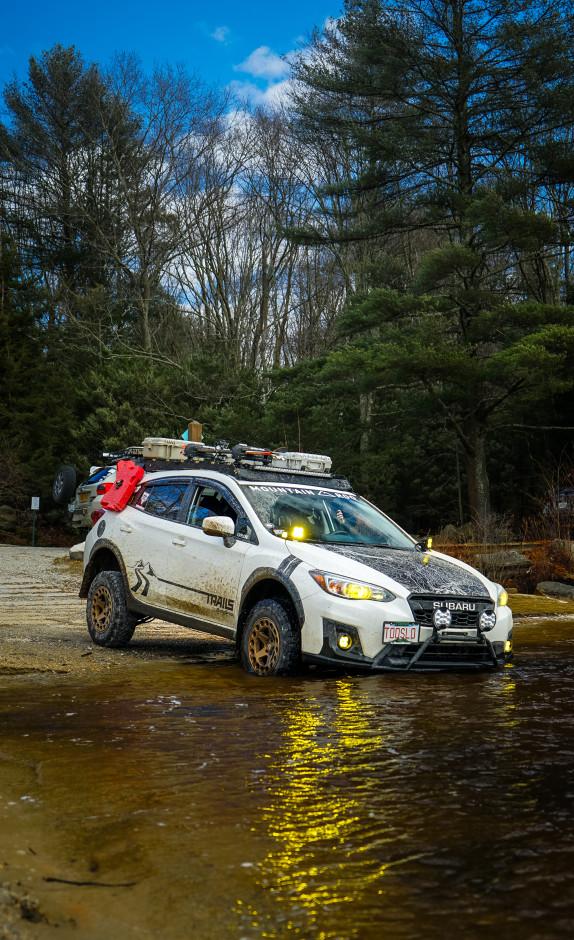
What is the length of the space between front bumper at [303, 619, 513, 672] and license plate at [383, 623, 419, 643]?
4cm

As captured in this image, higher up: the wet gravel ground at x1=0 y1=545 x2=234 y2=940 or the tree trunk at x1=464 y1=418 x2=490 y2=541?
the tree trunk at x1=464 y1=418 x2=490 y2=541

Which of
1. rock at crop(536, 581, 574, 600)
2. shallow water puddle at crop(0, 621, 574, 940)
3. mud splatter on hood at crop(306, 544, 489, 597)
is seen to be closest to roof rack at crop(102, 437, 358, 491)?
mud splatter on hood at crop(306, 544, 489, 597)

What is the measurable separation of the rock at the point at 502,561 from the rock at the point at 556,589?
0.50 metres

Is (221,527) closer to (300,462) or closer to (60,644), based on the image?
(300,462)

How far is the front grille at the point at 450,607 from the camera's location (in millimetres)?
7430

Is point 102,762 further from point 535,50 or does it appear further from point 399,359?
point 535,50

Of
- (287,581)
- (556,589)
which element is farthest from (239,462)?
(556,589)

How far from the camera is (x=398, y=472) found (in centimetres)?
3075

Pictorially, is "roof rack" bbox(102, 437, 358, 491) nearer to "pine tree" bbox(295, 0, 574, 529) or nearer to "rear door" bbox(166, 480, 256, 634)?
"rear door" bbox(166, 480, 256, 634)

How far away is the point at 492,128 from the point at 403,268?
396cm

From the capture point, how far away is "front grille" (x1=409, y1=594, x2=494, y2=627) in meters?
7.43

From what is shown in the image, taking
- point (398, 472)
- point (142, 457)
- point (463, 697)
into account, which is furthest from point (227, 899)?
point (398, 472)

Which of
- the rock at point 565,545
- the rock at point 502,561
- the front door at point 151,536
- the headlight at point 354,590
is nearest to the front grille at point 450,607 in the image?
the headlight at point 354,590

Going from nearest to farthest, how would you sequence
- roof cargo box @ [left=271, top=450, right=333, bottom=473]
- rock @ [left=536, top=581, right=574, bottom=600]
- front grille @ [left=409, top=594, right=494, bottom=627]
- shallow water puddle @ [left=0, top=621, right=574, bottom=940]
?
1. shallow water puddle @ [left=0, top=621, right=574, bottom=940]
2. front grille @ [left=409, top=594, right=494, bottom=627]
3. roof cargo box @ [left=271, top=450, right=333, bottom=473]
4. rock @ [left=536, top=581, right=574, bottom=600]
